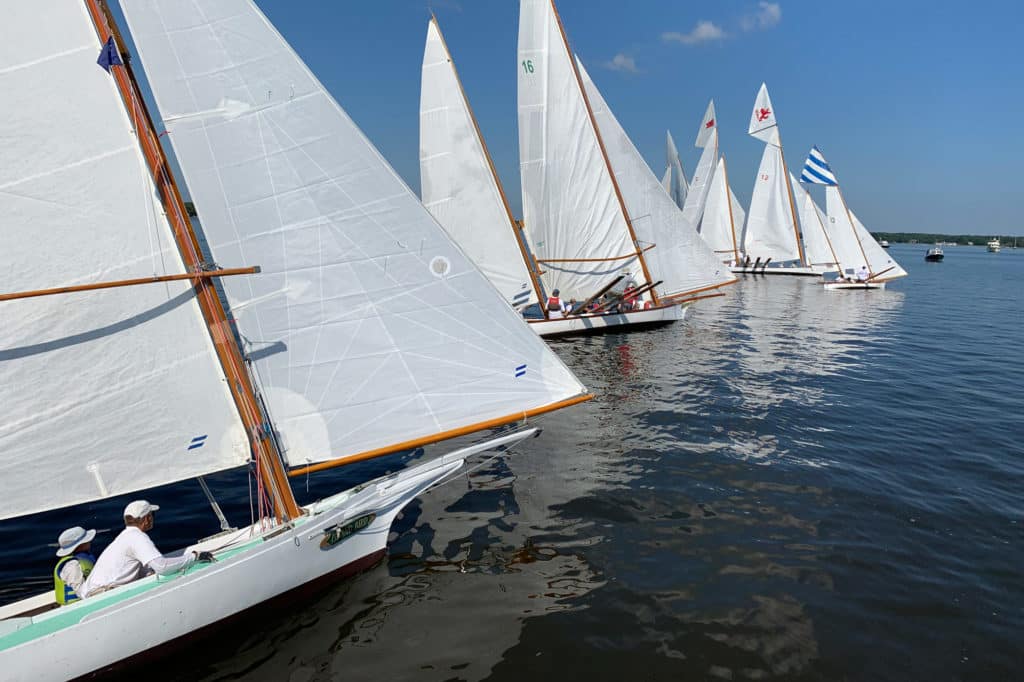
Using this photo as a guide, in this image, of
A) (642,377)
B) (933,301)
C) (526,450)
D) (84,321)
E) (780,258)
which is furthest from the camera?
(780,258)

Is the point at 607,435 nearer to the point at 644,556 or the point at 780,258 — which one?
the point at 644,556

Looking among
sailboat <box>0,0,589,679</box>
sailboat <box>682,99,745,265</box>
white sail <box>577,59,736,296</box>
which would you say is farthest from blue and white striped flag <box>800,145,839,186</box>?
sailboat <box>0,0,589,679</box>

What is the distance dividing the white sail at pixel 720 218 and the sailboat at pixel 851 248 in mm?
10361

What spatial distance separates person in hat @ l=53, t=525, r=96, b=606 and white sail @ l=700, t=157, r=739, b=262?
60.7m

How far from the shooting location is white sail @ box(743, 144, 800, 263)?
58281 mm

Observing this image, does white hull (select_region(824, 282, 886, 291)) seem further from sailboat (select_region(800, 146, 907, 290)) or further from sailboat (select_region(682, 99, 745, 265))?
sailboat (select_region(682, 99, 745, 265))

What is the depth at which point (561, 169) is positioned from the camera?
25688 millimetres

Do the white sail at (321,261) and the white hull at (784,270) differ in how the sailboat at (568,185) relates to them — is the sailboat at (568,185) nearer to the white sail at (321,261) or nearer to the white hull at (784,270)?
the white sail at (321,261)

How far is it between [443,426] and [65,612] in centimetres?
441

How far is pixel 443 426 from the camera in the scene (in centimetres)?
801

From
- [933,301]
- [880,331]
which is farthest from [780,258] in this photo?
[880,331]

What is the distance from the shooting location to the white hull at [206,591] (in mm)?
5645

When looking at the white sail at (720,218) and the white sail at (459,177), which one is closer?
the white sail at (459,177)

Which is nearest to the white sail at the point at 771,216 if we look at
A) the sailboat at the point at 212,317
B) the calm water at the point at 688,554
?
the calm water at the point at 688,554
